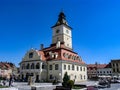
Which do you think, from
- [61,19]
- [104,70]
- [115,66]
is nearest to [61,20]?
[61,19]

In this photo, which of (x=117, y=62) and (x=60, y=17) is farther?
(x=117, y=62)

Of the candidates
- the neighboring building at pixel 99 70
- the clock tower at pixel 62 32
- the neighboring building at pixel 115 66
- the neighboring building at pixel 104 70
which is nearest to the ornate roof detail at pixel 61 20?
the clock tower at pixel 62 32

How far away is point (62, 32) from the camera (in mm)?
64500

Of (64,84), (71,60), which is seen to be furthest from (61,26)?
(64,84)

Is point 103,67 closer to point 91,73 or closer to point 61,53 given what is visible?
point 91,73

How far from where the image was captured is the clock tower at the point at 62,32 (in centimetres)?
6456

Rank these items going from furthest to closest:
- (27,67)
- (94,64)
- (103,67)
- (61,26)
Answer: (94,64), (103,67), (61,26), (27,67)

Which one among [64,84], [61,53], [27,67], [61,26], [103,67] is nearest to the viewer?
[64,84]

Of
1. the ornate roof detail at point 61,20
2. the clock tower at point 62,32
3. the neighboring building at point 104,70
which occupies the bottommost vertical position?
the neighboring building at point 104,70

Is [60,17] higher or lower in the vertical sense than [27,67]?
higher

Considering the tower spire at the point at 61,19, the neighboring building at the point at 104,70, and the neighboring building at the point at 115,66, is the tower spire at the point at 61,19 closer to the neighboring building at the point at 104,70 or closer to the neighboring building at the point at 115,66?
the neighboring building at the point at 115,66

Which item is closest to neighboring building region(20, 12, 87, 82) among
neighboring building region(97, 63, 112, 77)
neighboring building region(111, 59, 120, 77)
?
neighboring building region(111, 59, 120, 77)

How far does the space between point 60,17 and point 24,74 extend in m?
24.6

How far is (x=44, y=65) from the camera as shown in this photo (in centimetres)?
5388
